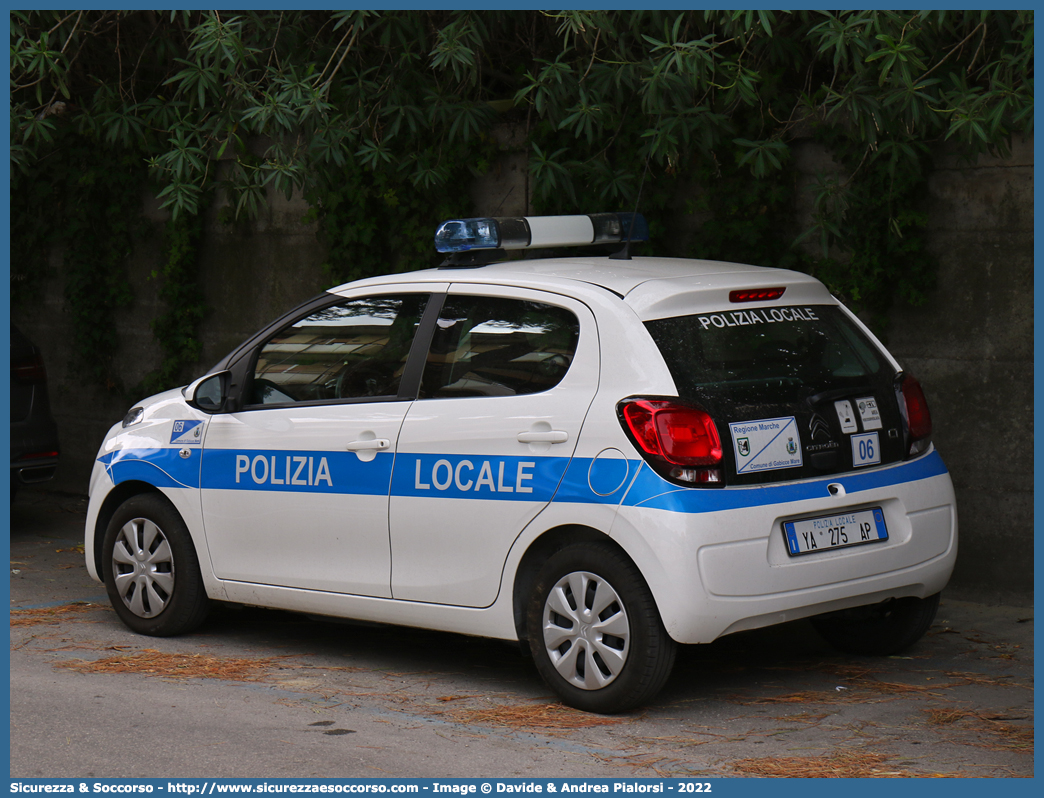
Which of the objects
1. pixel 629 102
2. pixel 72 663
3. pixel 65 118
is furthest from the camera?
pixel 65 118

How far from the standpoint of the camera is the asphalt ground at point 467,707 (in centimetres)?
460

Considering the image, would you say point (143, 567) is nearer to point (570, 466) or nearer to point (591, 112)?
point (570, 466)

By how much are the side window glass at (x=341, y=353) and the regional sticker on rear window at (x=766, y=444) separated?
1556 millimetres

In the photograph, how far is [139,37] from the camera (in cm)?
1018

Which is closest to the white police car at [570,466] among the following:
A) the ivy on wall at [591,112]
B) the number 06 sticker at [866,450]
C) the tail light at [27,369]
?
the number 06 sticker at [866,450]

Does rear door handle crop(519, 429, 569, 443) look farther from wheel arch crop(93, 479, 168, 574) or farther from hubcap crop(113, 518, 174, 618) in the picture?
wheel arch crop(93, 479, 168, 574)

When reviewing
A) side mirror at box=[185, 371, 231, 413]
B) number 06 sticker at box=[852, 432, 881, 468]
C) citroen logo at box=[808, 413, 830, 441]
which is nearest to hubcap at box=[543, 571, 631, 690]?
citroen logo at box=[808, 413, 830, 441]

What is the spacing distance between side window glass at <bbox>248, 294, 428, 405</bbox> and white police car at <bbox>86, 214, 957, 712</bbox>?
1cm

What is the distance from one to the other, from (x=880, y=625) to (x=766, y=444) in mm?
1494

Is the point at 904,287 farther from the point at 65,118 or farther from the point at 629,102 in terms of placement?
the point at 65,118

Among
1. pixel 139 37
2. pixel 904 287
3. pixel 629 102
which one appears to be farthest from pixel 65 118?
pixel 904 287

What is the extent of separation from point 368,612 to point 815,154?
12.4ft

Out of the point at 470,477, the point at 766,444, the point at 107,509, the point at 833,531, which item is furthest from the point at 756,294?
the point at 107,509

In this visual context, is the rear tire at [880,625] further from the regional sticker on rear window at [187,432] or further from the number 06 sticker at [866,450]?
the regional sticker on rear window at [187,432]
